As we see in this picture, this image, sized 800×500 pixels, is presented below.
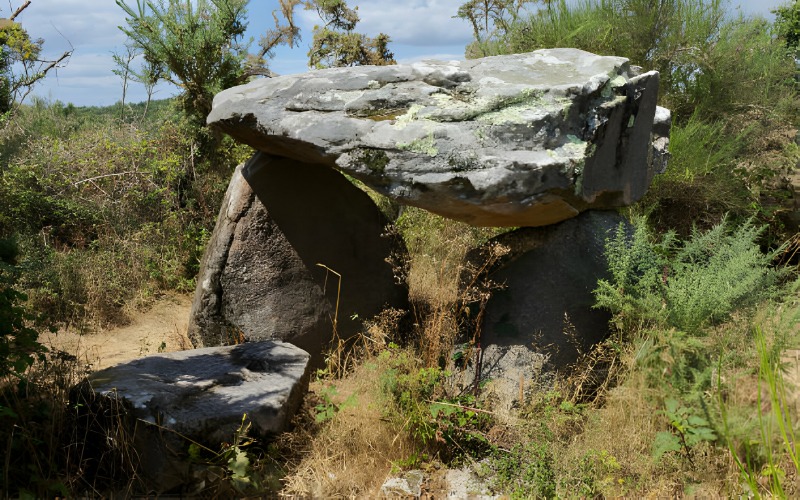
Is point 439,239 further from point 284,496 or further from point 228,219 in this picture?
point 284,496

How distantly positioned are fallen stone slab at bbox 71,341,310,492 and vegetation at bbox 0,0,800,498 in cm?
8

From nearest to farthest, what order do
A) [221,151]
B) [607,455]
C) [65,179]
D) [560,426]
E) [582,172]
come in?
[607,455], [560,426], [582,172], [65,179], [221,151]

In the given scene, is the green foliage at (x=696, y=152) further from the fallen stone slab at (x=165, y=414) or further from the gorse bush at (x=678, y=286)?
the fallen stone slab at (x=165, y=414)

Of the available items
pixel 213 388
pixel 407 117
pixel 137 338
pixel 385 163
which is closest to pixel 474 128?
pixel 407 117

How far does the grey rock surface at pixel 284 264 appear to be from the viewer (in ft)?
15.0

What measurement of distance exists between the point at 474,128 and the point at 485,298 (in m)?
1.14

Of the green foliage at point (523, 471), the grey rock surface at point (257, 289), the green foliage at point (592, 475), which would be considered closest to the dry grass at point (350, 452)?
the green foliage at point (523, 471)

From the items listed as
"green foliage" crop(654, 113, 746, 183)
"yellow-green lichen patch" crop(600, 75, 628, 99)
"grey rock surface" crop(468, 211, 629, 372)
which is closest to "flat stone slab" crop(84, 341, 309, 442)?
"grey rock surface" crop(468, 211, 629, 372)

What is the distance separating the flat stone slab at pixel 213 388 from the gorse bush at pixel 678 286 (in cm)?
184

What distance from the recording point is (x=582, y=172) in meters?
3.76

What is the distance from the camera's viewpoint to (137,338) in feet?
17.1

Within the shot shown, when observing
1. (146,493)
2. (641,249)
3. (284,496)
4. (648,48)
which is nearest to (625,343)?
(641,249)

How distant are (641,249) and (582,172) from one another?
0.68 meters

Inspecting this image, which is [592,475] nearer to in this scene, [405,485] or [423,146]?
[405,485]
